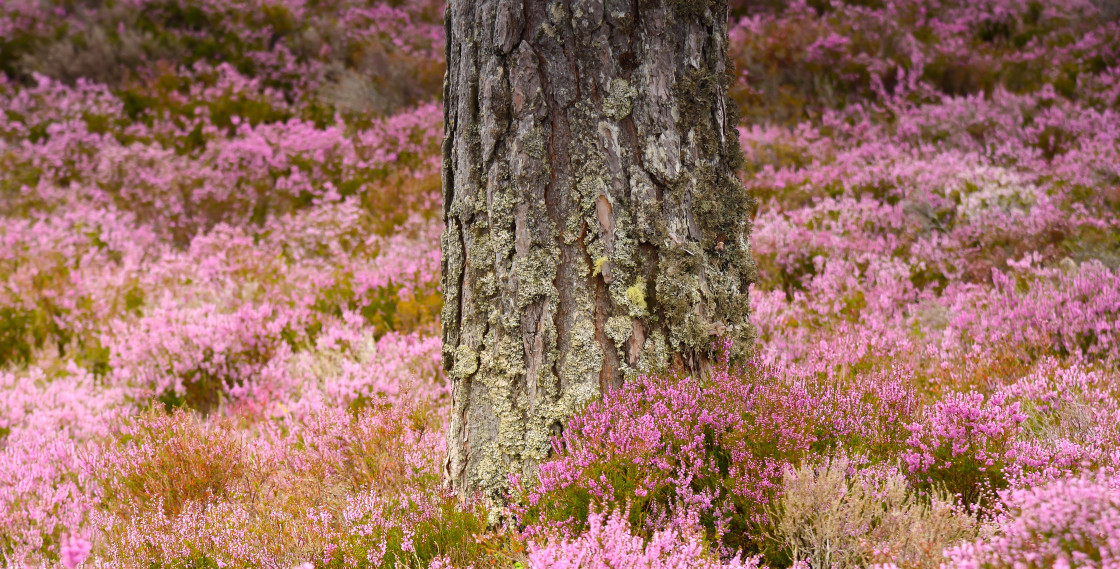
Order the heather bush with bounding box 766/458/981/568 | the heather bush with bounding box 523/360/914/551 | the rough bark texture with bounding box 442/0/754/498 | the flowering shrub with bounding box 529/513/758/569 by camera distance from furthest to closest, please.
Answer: the rough bark texture with bounding box 442/0/754/498 < the heather bush with bounding box 523/360/914/551 < the heather bush with bounding box 766/458/981/568 < the flowering shrub with bounding box 529/513/758/569

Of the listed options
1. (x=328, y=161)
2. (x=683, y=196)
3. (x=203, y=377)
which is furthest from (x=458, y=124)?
(x=328, y=161)

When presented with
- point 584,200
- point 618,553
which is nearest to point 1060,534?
point 618,553

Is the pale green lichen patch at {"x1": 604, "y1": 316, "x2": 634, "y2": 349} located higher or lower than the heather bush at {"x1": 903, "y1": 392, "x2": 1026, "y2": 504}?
higher

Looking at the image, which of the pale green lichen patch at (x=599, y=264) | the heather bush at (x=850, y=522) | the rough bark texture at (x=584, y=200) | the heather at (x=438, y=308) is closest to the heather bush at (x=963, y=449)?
the heather at (x=438, y=308)

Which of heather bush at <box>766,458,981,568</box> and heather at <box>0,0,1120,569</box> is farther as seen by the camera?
heather at <box>0,0,1120,569</box>

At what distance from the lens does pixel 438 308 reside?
498cm

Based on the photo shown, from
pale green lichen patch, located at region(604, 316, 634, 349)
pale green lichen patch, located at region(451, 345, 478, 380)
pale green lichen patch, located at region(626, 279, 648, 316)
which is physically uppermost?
pale green lichen patch, located at region(626, 279, 648, 316)

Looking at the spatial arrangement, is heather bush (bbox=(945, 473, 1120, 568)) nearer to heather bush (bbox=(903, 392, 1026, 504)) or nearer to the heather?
the heather

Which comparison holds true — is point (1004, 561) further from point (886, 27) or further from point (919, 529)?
point (886, 27)

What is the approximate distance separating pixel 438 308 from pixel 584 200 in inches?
107

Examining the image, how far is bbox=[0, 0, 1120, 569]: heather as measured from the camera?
2203 mm

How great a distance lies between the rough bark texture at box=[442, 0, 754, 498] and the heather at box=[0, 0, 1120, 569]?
7.4 inches

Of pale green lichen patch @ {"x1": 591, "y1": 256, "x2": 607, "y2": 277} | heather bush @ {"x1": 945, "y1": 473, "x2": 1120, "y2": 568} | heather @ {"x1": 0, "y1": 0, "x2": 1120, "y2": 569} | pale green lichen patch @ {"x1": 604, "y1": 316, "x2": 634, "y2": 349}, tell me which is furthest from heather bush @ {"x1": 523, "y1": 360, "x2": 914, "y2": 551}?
heather bush @ {"x1": 945, "y1": 473, "x2": 1120, "y2": 568}

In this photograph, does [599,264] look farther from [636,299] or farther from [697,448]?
[697,448]
